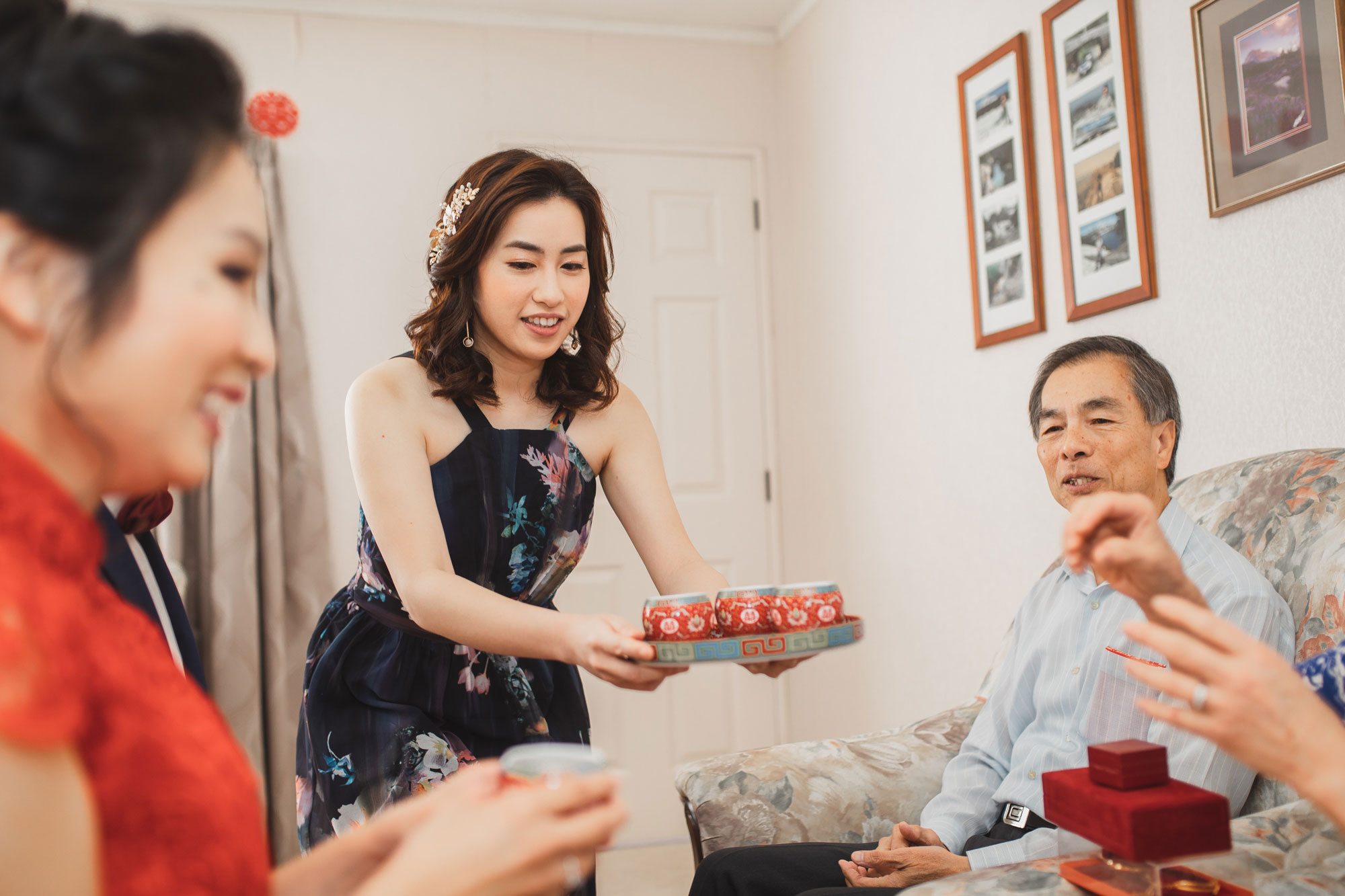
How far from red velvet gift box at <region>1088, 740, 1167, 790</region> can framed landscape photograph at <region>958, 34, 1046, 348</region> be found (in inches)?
63.5

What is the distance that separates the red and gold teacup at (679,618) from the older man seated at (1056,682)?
48 cm

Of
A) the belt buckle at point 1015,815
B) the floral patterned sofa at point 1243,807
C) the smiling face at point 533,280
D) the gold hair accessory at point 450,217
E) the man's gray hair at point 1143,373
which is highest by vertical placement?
the gold hair accessory at point 450,217

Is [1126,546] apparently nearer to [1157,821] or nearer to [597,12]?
[1157,821]

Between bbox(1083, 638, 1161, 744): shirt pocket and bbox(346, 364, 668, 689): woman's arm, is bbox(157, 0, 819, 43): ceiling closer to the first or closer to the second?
bbox(346, 364, 668, 689): woman's arm

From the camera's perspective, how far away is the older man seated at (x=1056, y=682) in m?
1.51

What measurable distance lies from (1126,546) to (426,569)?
92cm

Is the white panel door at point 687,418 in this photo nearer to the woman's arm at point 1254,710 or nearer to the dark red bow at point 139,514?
the dark red bow at point 139,514

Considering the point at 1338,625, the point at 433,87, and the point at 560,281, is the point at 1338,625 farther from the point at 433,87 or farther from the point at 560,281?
the point at 433,87

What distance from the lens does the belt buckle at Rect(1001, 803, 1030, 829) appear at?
5.19 feet

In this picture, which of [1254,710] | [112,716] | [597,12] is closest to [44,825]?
[112,716]

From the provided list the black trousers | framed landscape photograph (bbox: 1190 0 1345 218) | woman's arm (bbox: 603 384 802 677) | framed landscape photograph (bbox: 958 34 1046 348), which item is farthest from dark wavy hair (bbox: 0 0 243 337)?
framed landscape photograph (bbox: 958 34 1046 348)

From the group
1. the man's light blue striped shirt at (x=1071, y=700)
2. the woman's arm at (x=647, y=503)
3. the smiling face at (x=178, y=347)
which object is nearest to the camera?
Answer: the smiling face at (x=178, y=347)

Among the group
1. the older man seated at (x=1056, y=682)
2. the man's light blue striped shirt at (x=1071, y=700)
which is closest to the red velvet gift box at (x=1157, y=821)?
the man's light blue striped shirt at (x=1071, y=700)

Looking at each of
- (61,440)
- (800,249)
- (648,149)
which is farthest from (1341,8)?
(648,149)
